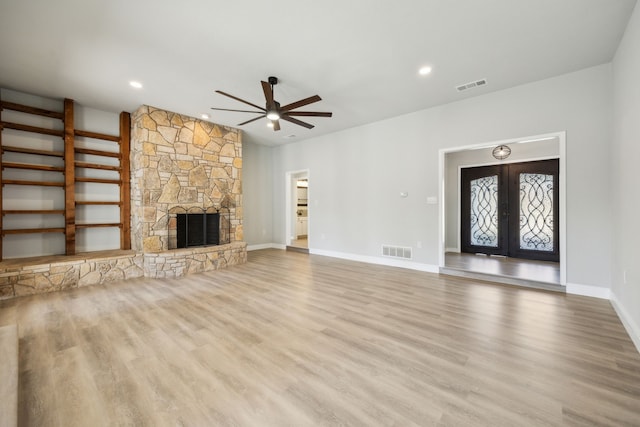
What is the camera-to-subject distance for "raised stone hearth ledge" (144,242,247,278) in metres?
4.93

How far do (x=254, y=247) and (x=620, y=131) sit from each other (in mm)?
7696

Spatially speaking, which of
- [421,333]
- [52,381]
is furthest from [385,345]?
[52,381]

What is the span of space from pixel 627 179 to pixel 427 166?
9.04 feet

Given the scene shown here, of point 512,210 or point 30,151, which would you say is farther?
point 512,210

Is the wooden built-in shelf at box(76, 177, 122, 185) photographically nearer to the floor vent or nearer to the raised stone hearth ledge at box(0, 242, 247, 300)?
the raised stone hearth ledge at box(0, 242, 247, 300)

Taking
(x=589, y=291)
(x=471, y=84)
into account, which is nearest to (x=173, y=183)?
(x=471, y=84)

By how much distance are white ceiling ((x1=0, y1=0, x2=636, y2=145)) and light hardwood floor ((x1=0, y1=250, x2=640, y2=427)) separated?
10.5 feet

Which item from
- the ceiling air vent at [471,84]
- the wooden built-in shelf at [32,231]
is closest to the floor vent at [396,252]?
the ceiling air vent at [471,84]

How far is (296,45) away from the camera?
10.5 ft

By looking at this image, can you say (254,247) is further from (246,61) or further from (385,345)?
(385,345)

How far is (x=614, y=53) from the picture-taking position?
336 cm

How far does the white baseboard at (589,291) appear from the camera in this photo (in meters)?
3.65

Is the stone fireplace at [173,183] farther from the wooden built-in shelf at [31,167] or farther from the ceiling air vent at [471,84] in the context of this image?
the ceiling air vent at [471,84]

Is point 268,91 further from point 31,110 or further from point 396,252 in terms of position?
point 31,110
